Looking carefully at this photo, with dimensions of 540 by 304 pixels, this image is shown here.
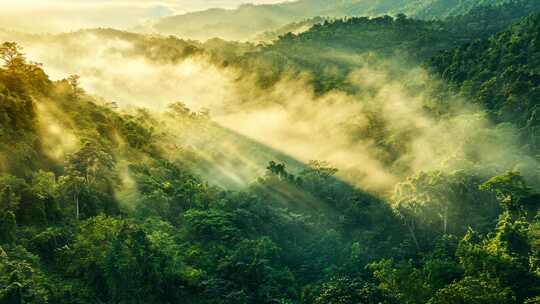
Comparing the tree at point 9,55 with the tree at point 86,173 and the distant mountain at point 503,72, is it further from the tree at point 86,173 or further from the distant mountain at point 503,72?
the distant mountain at point 503,72

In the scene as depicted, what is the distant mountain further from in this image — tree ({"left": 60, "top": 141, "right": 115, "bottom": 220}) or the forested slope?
tree ({"left": 60, "top": 141, "right": 115, "bottom": 220})

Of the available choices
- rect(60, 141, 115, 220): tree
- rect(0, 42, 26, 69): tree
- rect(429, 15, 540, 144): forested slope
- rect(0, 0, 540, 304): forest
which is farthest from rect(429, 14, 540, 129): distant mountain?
rect(0, 42, 26, 69): tree

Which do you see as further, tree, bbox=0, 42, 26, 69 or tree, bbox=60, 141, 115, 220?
tree, bbox=0, 42, 26, 69

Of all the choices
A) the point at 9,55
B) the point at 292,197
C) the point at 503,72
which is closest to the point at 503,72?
the point at 503,72

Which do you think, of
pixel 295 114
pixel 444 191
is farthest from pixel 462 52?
pixel 444 191

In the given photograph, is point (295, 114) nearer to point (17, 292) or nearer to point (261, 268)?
point (261, 268)

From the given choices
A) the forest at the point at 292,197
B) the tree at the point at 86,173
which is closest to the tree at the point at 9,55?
the forest at the point at 292,197

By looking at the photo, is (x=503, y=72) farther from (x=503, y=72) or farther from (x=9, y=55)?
(x=9, y=55)

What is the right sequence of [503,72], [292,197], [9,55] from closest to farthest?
[9,55], [292,197], [503,72]
